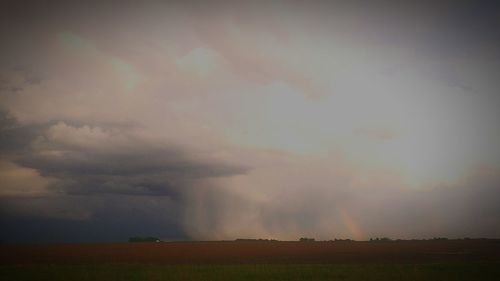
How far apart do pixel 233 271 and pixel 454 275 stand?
2275 cm

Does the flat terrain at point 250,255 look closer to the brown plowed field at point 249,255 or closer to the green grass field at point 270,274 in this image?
the brown plowed field at point 249,255

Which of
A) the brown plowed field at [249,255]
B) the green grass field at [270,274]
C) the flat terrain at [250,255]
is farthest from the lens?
the brown plowed field at [249,255]

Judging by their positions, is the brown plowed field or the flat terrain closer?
the flat terrain

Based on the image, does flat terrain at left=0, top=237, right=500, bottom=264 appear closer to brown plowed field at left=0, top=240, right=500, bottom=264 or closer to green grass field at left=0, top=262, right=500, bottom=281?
brown plowed field at left=0, top=240, right=500, bottom=264

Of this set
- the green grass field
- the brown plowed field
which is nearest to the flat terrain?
the brown plowed field

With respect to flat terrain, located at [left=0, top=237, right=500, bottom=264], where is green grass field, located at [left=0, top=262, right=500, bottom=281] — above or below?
above

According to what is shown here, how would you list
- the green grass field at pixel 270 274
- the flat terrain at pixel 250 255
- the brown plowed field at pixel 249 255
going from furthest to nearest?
the brown plowed field at pixel 249 255, the flat terrain at pixel 250 255, the green grass field at pixel 270 274

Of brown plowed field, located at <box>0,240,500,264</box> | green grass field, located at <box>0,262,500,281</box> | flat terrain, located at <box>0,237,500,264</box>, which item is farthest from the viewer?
brown plowed field, located at <box>0,240,500,264</box>

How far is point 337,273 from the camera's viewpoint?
129ft

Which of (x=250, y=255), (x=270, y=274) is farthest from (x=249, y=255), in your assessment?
(x=270, y=274)

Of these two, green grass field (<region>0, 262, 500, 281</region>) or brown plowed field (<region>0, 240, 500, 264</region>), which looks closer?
green grass field (<region>0, 262, 500, 281</region>)

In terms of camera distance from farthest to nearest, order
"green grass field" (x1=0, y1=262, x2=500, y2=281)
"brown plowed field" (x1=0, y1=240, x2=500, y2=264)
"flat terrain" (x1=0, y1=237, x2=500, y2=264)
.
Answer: "brown plowed field" (x1=0, y1=240, x2=500, y2=264), "flat terrain" (x1=0, y1=237, x2=500, y2=264), "green grass field" (x1=0, y1=262, x2=500, y2=281)

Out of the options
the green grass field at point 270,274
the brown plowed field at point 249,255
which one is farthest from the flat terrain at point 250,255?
the green grass field at point 270,274

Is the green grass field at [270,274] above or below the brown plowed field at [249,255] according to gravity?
above
